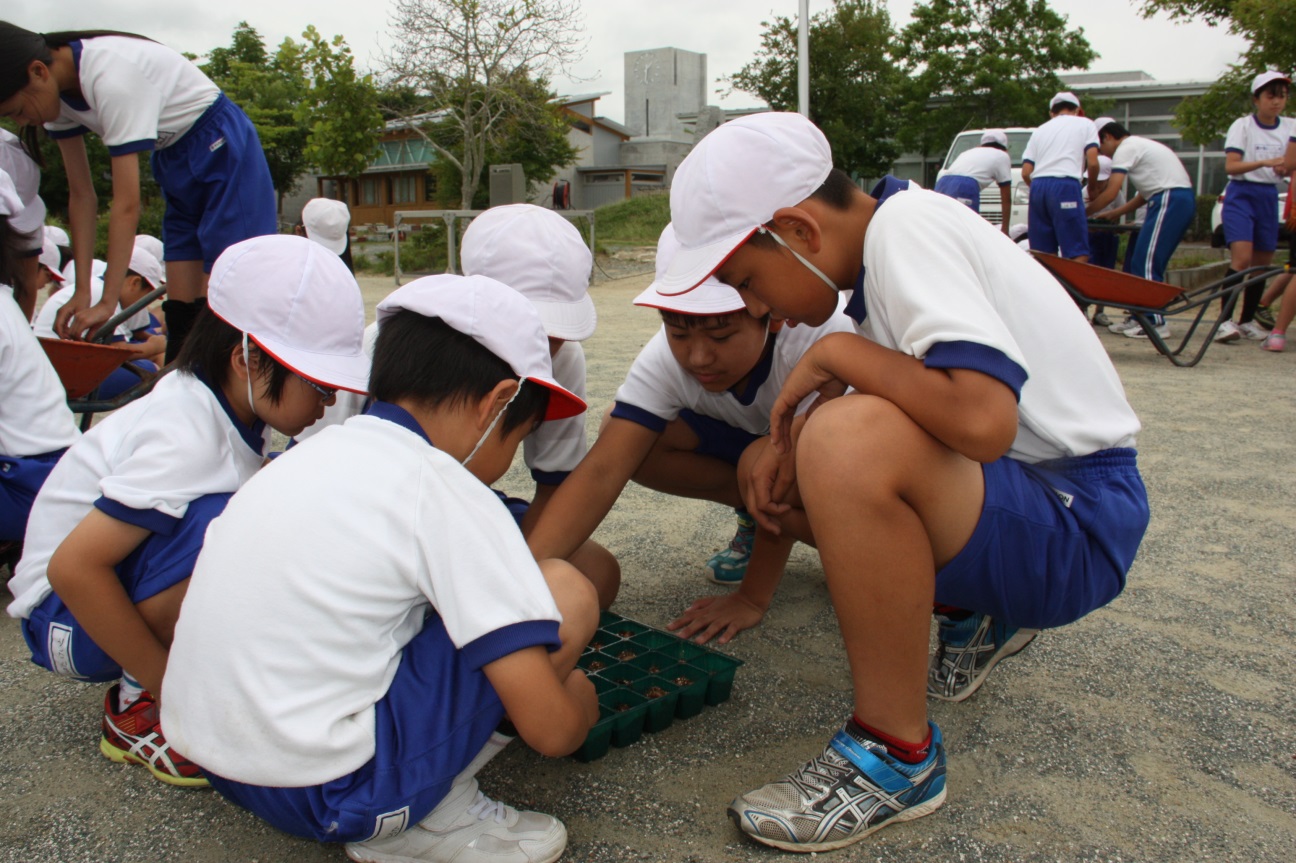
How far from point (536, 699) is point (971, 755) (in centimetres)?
90

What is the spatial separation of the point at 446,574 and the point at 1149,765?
1.29 m

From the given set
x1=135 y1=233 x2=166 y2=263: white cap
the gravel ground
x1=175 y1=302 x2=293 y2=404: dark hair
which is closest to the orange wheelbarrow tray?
the gravel ground

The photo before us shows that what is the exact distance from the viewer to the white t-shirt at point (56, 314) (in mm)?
3967

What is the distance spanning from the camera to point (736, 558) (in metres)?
2.68

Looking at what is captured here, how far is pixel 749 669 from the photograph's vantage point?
2.11 metres

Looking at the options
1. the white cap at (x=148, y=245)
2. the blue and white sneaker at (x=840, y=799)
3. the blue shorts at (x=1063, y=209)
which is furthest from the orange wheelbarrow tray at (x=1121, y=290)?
the white cap at (x=148, y=245)

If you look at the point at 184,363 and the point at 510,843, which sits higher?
the point at 184,363

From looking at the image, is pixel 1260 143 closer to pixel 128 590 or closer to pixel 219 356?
pixel 219 356

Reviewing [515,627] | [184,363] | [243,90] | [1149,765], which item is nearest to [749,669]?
[1149,765]

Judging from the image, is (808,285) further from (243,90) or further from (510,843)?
(243,90)

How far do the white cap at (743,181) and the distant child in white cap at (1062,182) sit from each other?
20.3ft

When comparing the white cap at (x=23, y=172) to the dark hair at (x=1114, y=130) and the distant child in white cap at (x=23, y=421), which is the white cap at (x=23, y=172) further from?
the dark hair at (x=1114, y=130)

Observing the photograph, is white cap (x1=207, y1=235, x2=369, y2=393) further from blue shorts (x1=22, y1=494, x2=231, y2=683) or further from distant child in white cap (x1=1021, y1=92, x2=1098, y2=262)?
distant child in white cap (x1=1021, y1=92, x2=1098, y2=262)

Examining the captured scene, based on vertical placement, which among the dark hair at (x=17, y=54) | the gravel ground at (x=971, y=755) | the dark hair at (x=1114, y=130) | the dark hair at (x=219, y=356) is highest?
the dark hair at (x=1114, y=130)
